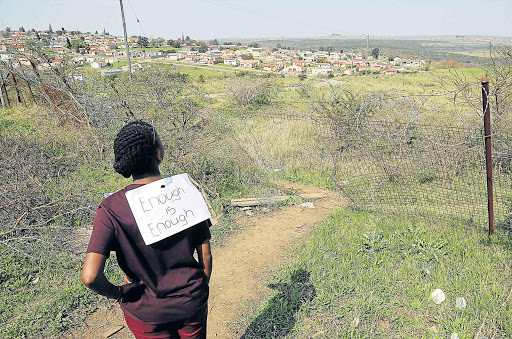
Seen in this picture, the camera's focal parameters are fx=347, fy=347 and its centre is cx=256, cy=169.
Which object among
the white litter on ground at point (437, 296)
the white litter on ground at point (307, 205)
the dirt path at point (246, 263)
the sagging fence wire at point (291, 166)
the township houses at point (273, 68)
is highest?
the township houses at point (273, 68)

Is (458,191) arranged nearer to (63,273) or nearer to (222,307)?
(222,307)

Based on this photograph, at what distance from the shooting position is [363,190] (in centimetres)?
598

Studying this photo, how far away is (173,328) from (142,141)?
0.87 metres

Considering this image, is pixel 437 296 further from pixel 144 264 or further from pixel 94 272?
pixel 94 272

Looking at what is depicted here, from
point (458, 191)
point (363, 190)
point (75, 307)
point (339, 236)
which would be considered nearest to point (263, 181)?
point (363, 190)

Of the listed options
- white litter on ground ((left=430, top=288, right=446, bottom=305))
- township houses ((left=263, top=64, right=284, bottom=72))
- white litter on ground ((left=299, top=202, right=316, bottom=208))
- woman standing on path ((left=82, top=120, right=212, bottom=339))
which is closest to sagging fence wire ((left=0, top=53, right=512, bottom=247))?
white litter on ground ((left=299, top=202, right=316, bottom=208))

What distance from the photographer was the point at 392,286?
341 centimetres

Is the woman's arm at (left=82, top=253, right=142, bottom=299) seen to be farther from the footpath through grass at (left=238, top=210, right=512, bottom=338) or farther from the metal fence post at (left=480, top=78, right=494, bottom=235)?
the metal fence post at (left=480, top=78, right=494, bottom=235)

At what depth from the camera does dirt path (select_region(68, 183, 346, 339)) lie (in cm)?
318

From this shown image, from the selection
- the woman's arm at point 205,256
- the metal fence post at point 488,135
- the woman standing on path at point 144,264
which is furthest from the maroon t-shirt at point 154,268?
the metal fence post at point 488,135

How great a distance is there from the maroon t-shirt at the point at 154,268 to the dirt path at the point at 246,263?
171 centimetres

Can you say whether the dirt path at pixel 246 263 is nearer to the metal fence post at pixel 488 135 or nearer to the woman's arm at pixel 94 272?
the woman's arm at pixel 94 272

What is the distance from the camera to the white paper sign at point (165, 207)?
1.45 meters

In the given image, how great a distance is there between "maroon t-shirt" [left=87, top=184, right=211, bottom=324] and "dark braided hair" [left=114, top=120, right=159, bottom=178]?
0.09 meters
